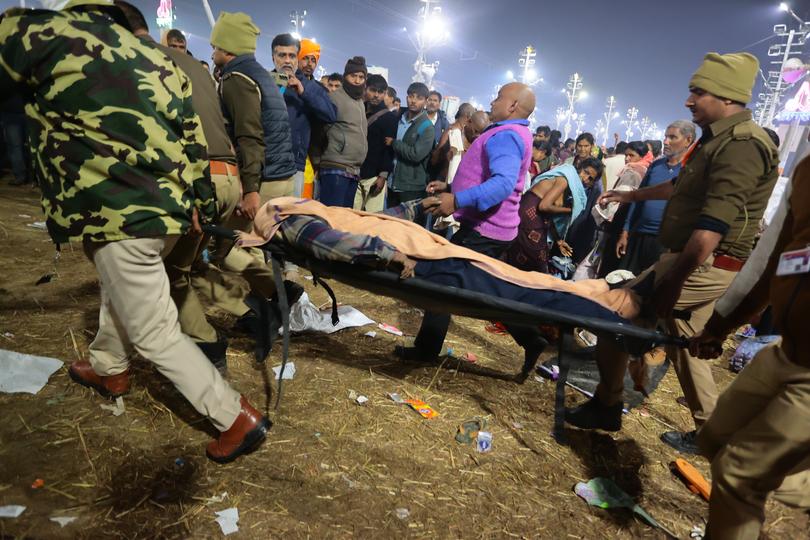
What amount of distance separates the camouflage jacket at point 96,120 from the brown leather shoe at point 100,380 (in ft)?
3.26

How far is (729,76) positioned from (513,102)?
131 centimetres

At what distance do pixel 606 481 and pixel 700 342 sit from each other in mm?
1045

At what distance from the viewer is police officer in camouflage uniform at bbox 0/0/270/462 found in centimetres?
183

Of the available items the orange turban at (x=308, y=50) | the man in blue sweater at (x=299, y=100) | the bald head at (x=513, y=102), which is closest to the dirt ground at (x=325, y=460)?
the bald head at (x=513, y=102)

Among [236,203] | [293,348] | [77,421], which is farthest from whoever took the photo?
[293,348]

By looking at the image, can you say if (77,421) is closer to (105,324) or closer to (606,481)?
(105,324)

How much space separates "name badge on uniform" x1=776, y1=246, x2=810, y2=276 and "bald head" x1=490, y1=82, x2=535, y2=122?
216 centimetres

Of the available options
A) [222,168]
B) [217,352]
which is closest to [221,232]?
[222,168]

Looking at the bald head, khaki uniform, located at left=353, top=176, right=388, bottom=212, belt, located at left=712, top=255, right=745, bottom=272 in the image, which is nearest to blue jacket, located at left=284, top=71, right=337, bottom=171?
khaki uniform, located at left=353, top=176, right=388, bottom=212

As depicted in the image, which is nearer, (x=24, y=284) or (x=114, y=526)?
(x=114, y=526)

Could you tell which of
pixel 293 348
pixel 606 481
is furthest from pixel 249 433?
pixel 606 481

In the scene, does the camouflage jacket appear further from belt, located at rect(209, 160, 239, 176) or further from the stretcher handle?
belt, located at rect(209, 160, 239, 176)

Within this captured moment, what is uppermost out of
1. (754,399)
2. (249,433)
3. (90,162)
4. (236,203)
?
(90,162)

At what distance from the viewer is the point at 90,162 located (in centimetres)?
192
